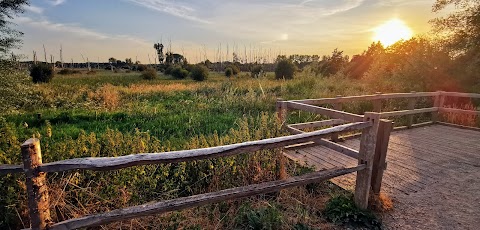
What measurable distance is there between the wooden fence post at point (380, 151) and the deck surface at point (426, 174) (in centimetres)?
41

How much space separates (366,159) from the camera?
11.3 feet

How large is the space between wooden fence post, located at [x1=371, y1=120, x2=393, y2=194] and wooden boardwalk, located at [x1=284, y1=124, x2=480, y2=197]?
0.43 m

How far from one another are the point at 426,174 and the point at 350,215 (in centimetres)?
223

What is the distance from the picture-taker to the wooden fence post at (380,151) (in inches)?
144

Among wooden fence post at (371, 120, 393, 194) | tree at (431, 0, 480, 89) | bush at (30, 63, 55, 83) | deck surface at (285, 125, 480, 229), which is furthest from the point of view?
bush at (30, 63, 55, 83)

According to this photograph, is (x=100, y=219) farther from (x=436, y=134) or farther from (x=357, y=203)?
(x=436, y=134)

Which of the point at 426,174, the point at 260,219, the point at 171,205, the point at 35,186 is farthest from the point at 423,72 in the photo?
the point at 35,186

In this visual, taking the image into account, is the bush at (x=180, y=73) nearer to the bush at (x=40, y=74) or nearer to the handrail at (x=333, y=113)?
the bush at (x=40, y=74)

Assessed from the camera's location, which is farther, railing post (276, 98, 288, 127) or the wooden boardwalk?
railing post (276, 98, 288, 127)

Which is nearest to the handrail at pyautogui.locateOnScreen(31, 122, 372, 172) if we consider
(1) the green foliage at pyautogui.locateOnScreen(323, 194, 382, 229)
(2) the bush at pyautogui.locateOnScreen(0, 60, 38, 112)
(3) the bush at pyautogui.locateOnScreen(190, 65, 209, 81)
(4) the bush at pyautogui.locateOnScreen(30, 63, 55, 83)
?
(1) the green foliage at pyautogui.locateOnScreen(323, 194, 382, 229)

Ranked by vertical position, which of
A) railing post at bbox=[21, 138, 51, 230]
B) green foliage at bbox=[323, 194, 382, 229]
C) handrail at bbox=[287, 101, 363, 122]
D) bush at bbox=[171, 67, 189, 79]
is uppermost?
bush at bbox=[171, 67, 189, 79]

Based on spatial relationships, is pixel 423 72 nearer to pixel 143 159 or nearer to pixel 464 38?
pixel 464 38

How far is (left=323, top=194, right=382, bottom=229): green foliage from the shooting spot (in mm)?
3332

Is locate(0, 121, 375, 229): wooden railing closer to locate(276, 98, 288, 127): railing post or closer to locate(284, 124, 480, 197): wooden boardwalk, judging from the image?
locate(284, 124, 480, 197): wooden boardwalk
